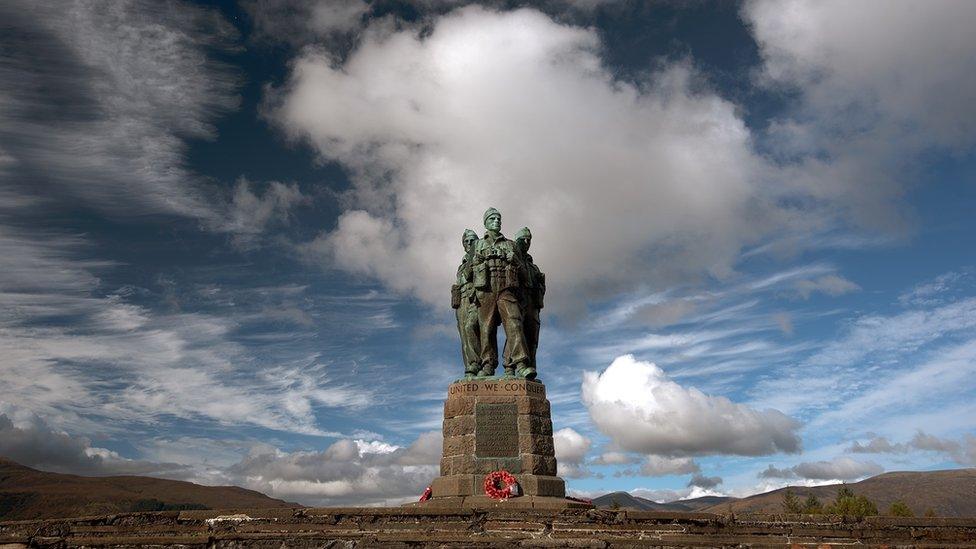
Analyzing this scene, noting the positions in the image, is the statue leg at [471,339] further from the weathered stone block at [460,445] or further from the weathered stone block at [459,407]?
the weathered stone block at [460,445]

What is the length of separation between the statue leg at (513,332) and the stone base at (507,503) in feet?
10.1

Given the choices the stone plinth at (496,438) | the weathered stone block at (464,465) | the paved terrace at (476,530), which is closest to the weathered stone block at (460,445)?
the stone plinth at (496,438)

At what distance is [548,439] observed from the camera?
558 inches

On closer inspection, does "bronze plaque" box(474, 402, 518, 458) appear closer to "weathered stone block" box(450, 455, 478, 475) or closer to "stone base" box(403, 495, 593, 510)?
"weathered stone block" box(450, 455, 478, 475)

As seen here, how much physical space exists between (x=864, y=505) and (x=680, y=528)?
63.0 metres

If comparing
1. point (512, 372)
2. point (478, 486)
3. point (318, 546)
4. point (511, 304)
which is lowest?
point (318, 546)

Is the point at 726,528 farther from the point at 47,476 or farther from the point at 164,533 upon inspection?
the point at 47,476

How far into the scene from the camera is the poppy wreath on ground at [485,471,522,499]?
12.8 m

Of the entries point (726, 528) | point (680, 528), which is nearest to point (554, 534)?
point (680, 528)

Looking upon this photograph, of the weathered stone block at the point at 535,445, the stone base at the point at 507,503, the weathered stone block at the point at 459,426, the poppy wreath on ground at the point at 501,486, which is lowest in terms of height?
the stone base at the point at 507,503

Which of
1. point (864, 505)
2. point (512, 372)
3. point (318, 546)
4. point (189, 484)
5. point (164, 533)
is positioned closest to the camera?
point (318, 546)

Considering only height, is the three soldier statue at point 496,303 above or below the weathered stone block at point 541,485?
above

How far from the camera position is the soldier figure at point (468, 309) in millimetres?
15539

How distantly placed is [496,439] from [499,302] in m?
3.12
